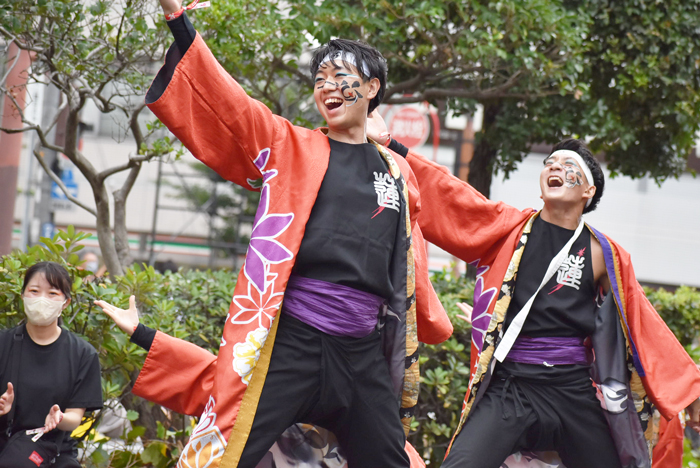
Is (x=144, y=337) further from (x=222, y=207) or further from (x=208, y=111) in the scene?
(x=222, y=207)

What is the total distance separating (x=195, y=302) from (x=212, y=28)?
159cm

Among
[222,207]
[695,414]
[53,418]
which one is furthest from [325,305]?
[222,207]

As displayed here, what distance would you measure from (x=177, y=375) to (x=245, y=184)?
2.30 ft

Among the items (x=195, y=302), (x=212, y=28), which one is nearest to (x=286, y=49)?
(x=212, y=28)

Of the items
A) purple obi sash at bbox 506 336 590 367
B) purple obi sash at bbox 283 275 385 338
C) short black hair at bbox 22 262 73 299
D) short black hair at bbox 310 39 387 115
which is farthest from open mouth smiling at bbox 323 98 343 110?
short black hair at bbox 22 262 73 299

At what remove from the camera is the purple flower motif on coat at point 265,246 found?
227cm

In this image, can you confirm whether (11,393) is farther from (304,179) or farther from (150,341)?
(304,179)

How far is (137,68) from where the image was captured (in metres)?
4.34

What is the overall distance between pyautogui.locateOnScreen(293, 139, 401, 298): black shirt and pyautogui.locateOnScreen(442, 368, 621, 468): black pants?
789 mm

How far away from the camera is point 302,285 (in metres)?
2.32

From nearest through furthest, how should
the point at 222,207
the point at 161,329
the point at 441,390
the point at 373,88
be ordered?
1. the point at 373,88
2. the point at 161,329
3. the point at 441,390
4. the point at 222,207

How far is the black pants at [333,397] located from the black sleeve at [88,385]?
1.15 m

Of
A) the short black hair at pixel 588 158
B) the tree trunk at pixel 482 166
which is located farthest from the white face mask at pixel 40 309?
the tree trunk at pixel 482 166

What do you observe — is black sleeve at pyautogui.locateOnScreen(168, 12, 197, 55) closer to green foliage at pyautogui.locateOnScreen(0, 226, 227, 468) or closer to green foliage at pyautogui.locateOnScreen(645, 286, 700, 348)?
green foliage at pyautogui.locateOnScreen(0, 226, 227, 468)
